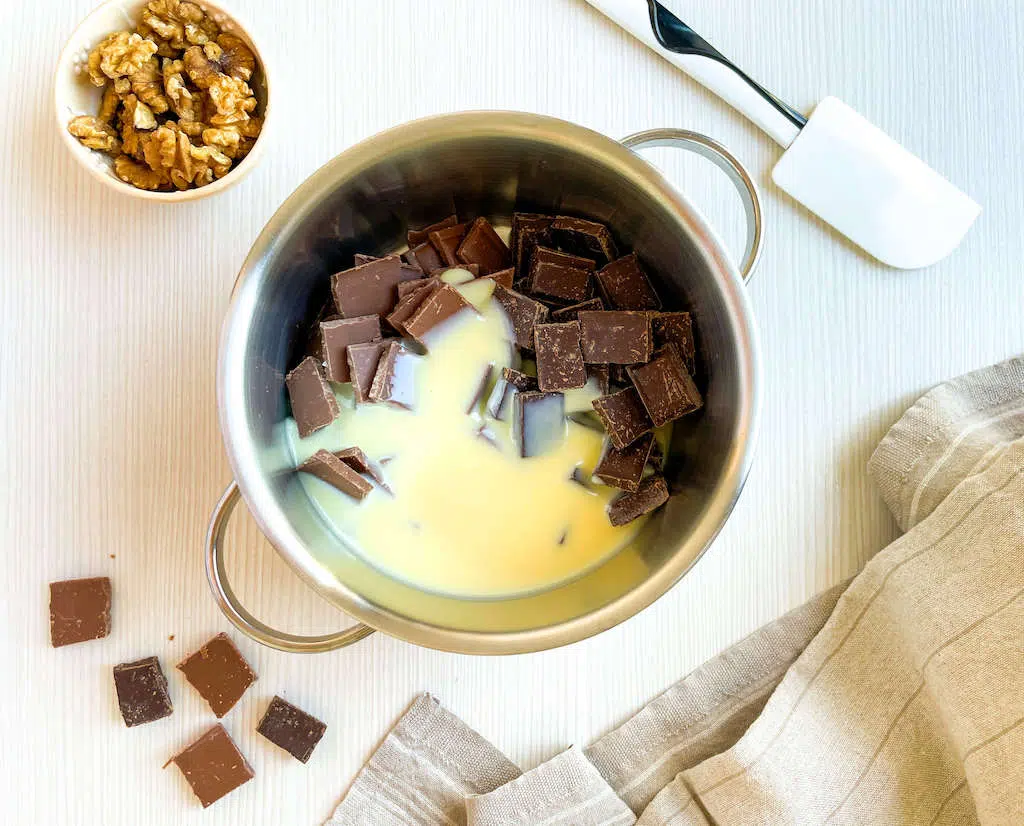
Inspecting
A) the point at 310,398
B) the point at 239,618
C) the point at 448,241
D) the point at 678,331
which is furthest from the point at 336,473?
the point at 678,331

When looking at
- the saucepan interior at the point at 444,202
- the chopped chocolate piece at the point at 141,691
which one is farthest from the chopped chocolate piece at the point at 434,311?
the chopped chocolate piece at the point at 141,691

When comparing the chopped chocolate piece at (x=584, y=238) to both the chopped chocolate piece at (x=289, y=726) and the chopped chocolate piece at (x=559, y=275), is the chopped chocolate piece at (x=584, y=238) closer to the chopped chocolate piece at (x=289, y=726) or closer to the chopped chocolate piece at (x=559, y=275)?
the chopped chocolate piece at (x=559, y=275)

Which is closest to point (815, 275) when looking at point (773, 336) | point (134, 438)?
point (773, 336)

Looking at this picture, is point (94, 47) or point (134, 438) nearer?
point (94, 47)

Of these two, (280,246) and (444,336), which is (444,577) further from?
(280,246)

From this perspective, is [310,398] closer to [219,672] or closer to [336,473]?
[336,473]
